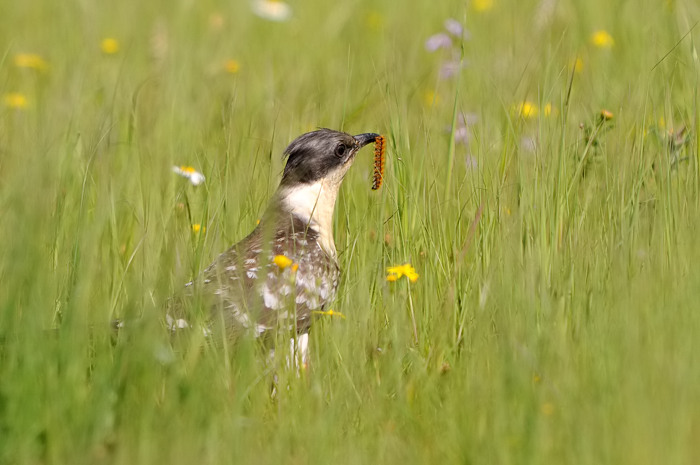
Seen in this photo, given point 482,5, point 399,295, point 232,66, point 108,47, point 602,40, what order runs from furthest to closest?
point 482,5, point 108,47, point 232,66, point 602,40, point 399,295

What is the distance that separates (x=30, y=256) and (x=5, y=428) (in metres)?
0.54

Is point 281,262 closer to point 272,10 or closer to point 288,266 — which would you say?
point 288,266

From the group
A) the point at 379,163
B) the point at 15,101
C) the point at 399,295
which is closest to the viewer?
the point at 399,295

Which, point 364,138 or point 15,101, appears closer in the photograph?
point 364,138

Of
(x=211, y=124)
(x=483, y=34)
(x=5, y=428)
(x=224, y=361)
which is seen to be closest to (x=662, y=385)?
(x=224, y=361)

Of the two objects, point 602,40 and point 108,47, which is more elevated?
point 108,47

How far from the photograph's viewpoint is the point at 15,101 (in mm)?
7105

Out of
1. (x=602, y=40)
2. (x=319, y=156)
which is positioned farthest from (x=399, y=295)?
(x=602, y=40)

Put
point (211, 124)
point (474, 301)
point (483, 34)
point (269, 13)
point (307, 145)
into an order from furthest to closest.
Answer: point (269, 13) < point (483, 34) < point (211, 124) < point (307, 145) < point (474, 301)

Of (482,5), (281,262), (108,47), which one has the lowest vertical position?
(281,262)

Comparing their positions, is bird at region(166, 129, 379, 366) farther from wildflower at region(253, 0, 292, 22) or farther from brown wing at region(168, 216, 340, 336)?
wildflower at region(253, 0, 292, 22)

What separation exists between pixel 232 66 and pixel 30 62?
1466 millimetres

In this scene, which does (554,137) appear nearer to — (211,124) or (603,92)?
(603,92)

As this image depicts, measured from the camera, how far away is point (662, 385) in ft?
9.61
